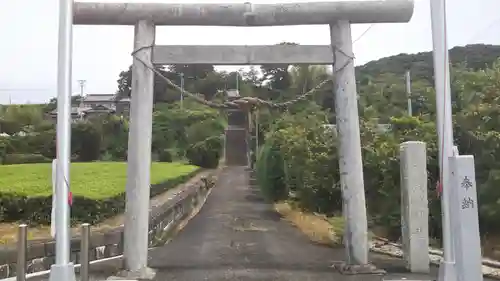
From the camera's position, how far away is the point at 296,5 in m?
8.14

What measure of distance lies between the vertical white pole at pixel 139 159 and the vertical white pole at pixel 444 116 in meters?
4.05

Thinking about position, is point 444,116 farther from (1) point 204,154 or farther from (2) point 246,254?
(1) point 204,154

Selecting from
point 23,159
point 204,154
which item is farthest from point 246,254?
point 204,154

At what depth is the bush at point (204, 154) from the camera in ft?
137

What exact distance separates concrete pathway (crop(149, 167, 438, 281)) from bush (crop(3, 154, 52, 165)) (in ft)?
41.4

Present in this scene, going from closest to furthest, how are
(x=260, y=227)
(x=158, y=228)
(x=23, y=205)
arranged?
(x=23, y=205) → (x=158, y=228) → (x=260, y=227)

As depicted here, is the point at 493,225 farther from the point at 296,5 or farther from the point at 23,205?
the point at 23,205

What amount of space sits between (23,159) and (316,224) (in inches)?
729

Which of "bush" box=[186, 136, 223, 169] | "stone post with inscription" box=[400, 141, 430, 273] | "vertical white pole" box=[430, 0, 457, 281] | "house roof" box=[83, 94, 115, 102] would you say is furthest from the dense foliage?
"house roof" box=[83, 94, 115, 102]

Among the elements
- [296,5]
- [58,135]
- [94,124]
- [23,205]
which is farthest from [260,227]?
[94,124]

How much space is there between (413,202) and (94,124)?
28.2m

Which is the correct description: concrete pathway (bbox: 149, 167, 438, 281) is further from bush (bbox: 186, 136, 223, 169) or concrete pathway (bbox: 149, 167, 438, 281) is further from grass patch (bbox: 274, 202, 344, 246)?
bush (bbox: 186, 136, 223, 169)

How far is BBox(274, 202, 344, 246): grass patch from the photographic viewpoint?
11.9 metres

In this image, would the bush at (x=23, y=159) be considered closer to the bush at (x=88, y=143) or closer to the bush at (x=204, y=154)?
the bush at (x=88, y=143)
